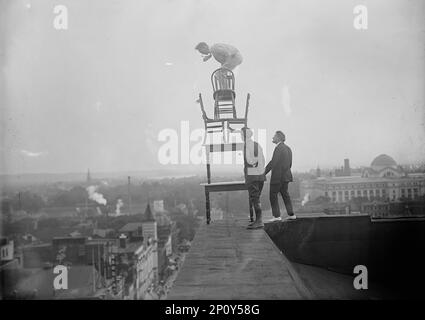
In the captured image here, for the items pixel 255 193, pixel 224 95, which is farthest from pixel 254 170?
pixel 224 95

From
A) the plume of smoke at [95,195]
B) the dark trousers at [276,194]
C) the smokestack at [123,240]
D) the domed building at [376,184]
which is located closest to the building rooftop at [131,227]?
the smokestack at [123,240]

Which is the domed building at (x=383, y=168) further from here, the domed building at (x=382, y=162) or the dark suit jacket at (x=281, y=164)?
the dark suit jacket at (x=281, y=164)

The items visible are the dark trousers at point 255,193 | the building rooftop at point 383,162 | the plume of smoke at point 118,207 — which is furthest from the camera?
the plume of smoke at point 118,207

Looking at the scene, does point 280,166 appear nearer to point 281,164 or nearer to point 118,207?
point 281,164
